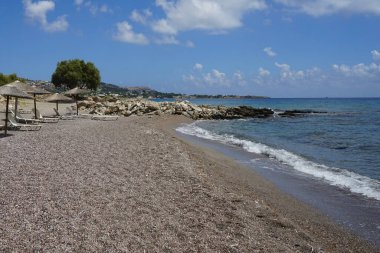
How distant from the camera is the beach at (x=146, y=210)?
580 cm

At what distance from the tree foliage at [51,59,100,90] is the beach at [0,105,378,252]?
63.8m

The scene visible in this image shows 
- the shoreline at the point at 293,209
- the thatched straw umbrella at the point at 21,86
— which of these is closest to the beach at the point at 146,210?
the shoreline at the point at 293,209

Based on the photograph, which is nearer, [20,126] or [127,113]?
[20,126]

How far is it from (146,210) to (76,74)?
229ft

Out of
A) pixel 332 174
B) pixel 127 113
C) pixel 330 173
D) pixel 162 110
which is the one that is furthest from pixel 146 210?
pixel 162 110

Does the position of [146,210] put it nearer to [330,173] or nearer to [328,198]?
[328,198]

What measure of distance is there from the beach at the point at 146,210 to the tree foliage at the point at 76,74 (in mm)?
63802

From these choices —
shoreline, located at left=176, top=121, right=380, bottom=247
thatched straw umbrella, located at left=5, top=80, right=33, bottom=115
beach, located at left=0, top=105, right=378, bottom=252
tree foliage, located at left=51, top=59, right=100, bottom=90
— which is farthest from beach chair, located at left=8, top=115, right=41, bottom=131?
tree foliage, located at left=51, top=59, right=100, bottom=90

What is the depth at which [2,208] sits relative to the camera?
22.4ft

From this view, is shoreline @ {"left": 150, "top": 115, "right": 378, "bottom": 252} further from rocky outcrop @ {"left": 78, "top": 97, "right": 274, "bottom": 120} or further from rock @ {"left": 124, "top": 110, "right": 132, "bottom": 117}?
rocky outcrop @ {"left": 78, "top": 97, "right": 274, "bottom": 120}

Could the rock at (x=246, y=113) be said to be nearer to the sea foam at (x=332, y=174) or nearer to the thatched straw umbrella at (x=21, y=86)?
the thatched straw umbrella at (x=21, y=86)

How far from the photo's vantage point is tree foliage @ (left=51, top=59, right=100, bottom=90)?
73.2m

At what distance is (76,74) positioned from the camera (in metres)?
72.9

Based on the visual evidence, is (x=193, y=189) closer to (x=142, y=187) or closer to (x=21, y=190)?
(x=142, y=187)
